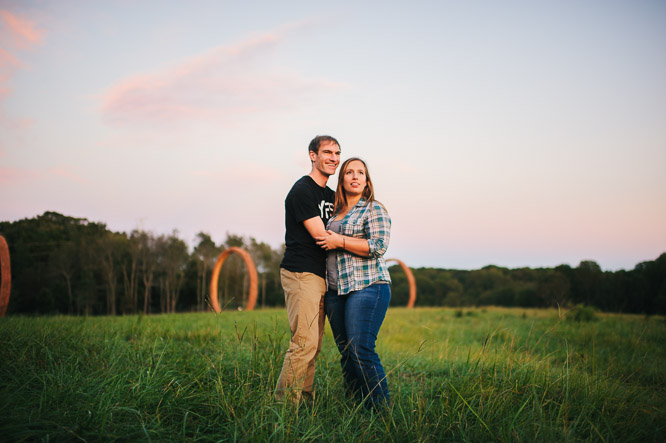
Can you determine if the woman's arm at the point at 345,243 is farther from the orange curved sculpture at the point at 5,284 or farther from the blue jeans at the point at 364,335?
the orange curved sculpture at the point at 5,284

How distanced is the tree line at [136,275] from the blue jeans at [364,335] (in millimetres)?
18855

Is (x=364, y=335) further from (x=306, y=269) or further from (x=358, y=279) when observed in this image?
(x=306, y=269)

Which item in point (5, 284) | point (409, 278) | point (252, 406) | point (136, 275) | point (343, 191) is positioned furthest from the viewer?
point (136, 275)

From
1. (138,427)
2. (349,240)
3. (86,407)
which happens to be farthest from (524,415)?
(86,407)

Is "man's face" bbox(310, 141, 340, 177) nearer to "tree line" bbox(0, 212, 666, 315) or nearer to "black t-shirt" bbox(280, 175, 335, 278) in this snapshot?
"black t-shirt" bbox(280, 175, 335, 278)

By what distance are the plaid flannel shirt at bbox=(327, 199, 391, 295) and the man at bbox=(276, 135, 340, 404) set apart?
0.20 metres

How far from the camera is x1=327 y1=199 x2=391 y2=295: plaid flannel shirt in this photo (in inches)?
116

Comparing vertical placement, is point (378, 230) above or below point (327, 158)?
below

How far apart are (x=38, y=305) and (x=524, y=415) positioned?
34.2 meters

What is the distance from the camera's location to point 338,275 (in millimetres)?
3035

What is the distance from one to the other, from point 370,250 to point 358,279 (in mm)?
235

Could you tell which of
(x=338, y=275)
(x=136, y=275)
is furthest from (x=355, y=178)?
(x=136, y=275)

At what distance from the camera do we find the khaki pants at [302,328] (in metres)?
2.87

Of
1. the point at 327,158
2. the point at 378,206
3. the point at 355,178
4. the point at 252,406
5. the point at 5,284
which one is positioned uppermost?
the point at 327,158
